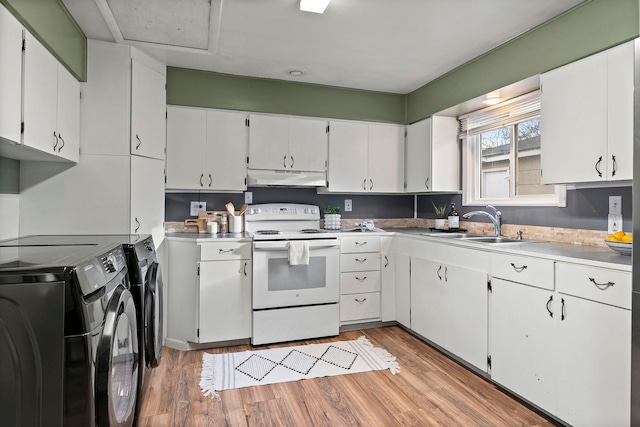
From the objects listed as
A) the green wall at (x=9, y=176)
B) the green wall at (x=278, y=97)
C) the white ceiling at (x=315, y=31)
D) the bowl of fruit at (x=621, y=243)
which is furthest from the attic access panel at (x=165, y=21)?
the bowl of fruit at (x=621, y=243)

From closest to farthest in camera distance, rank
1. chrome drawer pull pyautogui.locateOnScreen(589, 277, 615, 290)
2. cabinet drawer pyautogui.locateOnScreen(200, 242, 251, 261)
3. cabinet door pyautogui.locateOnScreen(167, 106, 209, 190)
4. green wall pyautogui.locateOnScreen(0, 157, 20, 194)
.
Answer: chrome drawer pull pyautogui.locateOnScreen(589, 277, 615, 290), green wall pyautogui.locateOnScreen(0, 157, 20, 194), cabinet drawer pyautogui.locateOnScreen(200, 242, 251, 261), cabinet door pyautogui.locateOnScreen(167, 106, 209, 190)

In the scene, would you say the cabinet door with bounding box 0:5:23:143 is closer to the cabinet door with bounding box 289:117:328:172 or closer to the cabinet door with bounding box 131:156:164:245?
the cabinet door with bounding box 131:156:164:245

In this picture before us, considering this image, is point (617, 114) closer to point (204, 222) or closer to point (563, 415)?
Result: point (563, 415)

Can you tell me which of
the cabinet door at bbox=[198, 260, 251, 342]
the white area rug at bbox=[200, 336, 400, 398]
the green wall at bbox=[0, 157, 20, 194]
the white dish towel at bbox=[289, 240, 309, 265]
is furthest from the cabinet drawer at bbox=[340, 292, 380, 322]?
the green wall at bbox=[0, 157, 20, 194]

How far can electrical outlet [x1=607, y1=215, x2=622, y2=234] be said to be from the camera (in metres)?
2.13

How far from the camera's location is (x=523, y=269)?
2.09 m

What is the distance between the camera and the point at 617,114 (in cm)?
190

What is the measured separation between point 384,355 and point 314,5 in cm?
250

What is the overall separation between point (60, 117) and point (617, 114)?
Answer: 3.13m

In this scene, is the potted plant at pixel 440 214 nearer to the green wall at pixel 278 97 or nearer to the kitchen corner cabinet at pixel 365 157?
the kitchen corner cabinet at pixel 365 157

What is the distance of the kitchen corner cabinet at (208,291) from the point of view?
9.47 feet

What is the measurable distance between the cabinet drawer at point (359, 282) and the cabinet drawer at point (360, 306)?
5 cm

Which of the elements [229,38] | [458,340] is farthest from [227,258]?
[458,340]

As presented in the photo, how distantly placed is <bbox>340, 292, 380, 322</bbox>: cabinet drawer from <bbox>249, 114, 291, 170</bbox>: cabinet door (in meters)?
1.38
